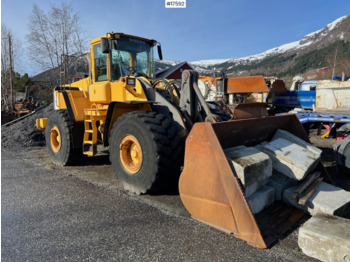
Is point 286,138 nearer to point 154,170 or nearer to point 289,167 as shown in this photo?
point 289,167

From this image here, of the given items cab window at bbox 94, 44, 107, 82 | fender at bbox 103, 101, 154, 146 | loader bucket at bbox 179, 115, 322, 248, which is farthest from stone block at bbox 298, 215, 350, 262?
cab window at bbox 94, 44, 107, 82

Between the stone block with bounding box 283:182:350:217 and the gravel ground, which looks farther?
the stone block with bounding box 283:182:350:217

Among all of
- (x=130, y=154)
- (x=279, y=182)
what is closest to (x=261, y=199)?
(x=279, y=182)

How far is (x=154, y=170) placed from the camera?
13.0ft

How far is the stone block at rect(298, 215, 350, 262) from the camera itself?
2482 mm

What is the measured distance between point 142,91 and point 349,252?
3.68 metres

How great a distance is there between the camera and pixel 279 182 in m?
3.67

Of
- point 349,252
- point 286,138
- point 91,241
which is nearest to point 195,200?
point 91,241

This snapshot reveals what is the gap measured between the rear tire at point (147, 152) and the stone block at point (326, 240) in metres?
1.88

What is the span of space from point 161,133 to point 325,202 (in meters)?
2.21

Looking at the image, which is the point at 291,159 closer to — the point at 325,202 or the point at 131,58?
the point at 325,202

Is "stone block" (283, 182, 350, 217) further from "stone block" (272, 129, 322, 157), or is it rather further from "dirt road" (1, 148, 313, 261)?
"stone block" (272, 129, 322, 157)

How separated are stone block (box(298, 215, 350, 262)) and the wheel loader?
345 millimetres

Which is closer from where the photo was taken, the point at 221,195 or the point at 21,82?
the point at 221,195
